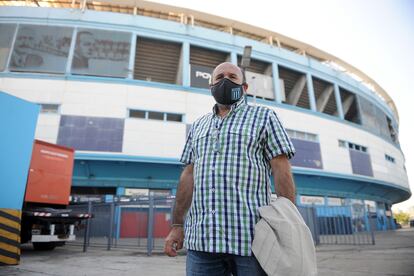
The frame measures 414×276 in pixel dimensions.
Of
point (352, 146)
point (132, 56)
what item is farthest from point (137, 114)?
point (352, 146)

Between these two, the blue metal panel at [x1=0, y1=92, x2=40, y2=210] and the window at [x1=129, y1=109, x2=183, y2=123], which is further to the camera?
the window at [x1=129, y1=109, x2=183, y2=123]

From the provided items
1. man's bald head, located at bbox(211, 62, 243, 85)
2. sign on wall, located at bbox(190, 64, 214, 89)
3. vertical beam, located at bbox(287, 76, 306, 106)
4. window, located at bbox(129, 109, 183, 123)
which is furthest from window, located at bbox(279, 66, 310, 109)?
man's bald head, located at bbox(211, 62, 243, 85)

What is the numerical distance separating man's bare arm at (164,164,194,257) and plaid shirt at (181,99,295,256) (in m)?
0.13

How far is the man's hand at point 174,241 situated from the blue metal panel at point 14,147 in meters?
5.03

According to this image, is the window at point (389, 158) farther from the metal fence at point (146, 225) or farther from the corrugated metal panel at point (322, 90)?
the metal fence at point (146, 225)

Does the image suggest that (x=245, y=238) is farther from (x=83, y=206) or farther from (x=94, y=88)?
(x=94, y=88)

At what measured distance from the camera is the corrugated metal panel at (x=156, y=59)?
66.4ft

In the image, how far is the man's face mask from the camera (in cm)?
193

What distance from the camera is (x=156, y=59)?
2084 centimetres

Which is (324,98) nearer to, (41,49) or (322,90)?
(322,90)

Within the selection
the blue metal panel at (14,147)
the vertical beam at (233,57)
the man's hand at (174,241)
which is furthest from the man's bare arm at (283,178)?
the vertical beam at (233,57)

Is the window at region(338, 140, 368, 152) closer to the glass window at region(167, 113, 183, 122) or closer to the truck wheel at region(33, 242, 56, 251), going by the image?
the glass window at region(167, 113, 183, 122)

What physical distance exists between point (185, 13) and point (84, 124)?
41.5ft

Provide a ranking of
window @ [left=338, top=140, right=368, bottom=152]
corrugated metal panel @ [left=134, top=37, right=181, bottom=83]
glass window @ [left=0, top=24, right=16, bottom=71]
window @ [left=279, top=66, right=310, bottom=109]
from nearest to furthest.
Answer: glass window @ [left=0, top=24, right=16, bottom=71], corrugated metal panel @ [left=134, top=37, right=181, bottom=83], window @ [left=338, top=140, right=368, bottom=152], window @ [left=279, top=66, right=310, bottom=109]
